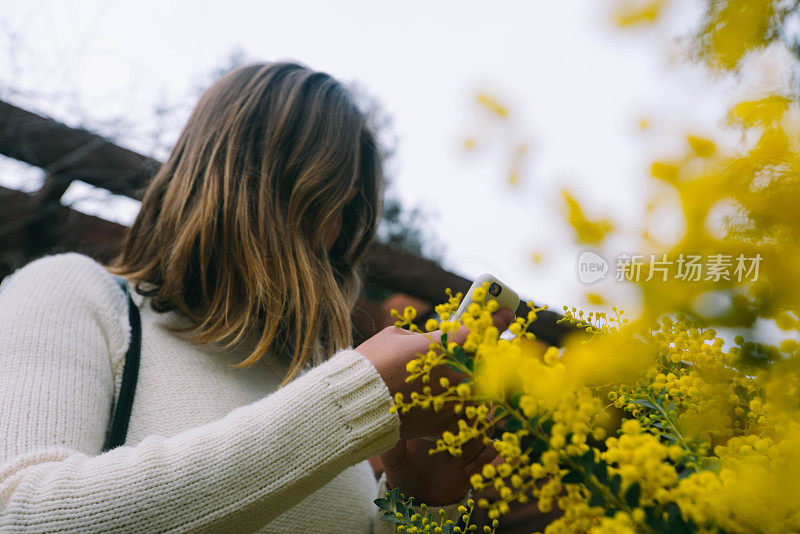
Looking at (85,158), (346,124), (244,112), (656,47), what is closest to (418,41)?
(346,124)

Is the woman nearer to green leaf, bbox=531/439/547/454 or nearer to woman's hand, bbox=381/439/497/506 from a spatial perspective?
woman's hand, bbox=381/439/497/506

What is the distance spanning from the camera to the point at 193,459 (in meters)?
0.55

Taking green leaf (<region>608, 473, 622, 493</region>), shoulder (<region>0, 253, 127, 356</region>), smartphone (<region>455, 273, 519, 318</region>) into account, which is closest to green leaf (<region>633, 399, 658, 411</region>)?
green leaf (<region>608, 473, 622, 493</region>)

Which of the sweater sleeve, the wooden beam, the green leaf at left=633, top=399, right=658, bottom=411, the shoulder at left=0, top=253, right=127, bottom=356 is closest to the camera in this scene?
the green leaf at left=633, top=399, right=658, bottom=411

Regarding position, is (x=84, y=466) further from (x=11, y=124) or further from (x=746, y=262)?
(x=11, y=124)

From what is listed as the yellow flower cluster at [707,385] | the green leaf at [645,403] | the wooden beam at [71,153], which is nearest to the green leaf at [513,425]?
the yellow flower cluster at [707,385]

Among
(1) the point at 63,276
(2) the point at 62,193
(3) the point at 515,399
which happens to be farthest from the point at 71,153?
(3) the point at 515,399

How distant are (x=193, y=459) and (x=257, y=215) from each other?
50cm

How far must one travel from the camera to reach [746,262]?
0.31m

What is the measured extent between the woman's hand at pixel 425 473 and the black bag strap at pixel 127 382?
38cm

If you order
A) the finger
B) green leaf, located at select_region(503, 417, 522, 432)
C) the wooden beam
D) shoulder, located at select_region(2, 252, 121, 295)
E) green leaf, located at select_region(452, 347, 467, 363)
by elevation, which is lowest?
shoulder, located at select_region(2, 252, 121, 295)

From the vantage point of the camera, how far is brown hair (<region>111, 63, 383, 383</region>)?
3.06 ft

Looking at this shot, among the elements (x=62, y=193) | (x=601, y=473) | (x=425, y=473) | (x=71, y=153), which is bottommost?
(x=425, y=473)

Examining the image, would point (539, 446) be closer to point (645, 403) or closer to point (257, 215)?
point (645, 403)
